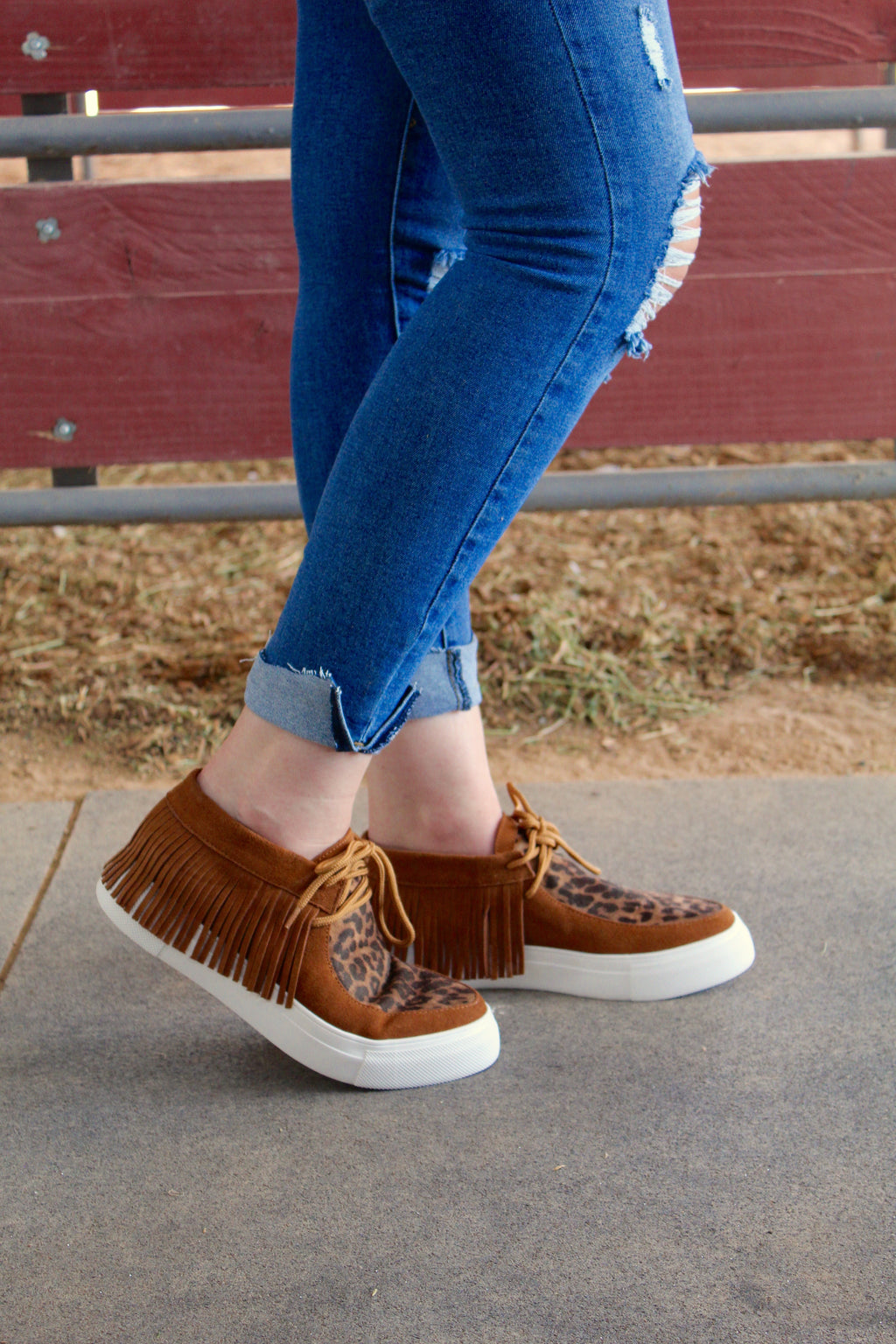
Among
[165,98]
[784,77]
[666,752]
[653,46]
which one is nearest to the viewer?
[653,46]

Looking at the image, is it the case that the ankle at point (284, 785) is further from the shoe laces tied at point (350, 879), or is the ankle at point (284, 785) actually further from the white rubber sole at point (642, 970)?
the white rubber sole at point (642, 970)

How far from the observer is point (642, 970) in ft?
3.86

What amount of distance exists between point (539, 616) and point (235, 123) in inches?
38.4

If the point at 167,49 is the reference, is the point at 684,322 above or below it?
below

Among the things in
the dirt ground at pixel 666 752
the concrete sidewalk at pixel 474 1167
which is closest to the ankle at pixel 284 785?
the concrete sidewalk at pixel 474 1167

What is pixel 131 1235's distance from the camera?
34.4 inches

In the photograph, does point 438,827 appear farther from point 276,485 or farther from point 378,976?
point 276,485

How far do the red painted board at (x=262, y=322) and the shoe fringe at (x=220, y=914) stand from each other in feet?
3.81

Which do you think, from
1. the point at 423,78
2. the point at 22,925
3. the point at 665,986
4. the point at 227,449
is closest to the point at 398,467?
the point at 423,78

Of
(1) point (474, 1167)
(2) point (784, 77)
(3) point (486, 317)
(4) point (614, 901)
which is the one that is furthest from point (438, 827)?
(2) point (784, 77)

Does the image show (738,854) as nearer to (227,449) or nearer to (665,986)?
(665,986)

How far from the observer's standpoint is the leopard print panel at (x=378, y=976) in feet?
3.41

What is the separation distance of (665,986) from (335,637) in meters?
0.53

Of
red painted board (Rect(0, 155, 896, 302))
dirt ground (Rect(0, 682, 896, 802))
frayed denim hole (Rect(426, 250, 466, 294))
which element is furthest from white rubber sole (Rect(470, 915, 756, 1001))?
red painted board (Rect(0, 155, 896, 302))
